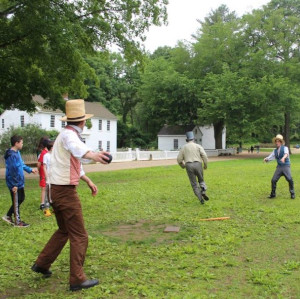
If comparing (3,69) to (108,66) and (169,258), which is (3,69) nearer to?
(169,258)

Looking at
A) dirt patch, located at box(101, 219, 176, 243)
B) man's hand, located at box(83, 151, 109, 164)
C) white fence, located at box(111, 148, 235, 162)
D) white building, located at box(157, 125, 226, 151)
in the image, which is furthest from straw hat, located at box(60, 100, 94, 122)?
white building, located at box(157, 125, 226, 151)

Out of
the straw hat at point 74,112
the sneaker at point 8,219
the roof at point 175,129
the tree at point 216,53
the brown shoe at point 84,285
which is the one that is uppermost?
the tree at point 216,53

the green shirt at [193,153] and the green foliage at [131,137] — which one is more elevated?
the green foliage at [131,137]

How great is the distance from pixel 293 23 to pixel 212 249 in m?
44.0

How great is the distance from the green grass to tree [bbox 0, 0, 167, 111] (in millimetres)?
6668

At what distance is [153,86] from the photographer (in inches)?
1912

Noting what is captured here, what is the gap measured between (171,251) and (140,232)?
4.86 ft

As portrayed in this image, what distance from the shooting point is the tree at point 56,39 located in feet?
45.0

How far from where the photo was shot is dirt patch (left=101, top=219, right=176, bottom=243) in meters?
6.67

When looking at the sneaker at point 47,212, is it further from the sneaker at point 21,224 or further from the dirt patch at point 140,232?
the dirt patch at point 140,232

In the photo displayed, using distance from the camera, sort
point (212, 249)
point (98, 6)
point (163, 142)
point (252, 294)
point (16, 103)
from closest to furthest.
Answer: point (252, 294)
point (212, 249)
point (98, 6)
point (16, 103)
point (163, 142)

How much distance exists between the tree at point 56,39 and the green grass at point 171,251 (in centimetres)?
667

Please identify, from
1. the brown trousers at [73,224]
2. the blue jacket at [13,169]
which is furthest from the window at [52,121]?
the brown trousers at [73,224]

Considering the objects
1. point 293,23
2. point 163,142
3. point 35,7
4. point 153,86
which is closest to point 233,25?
point 293,23
